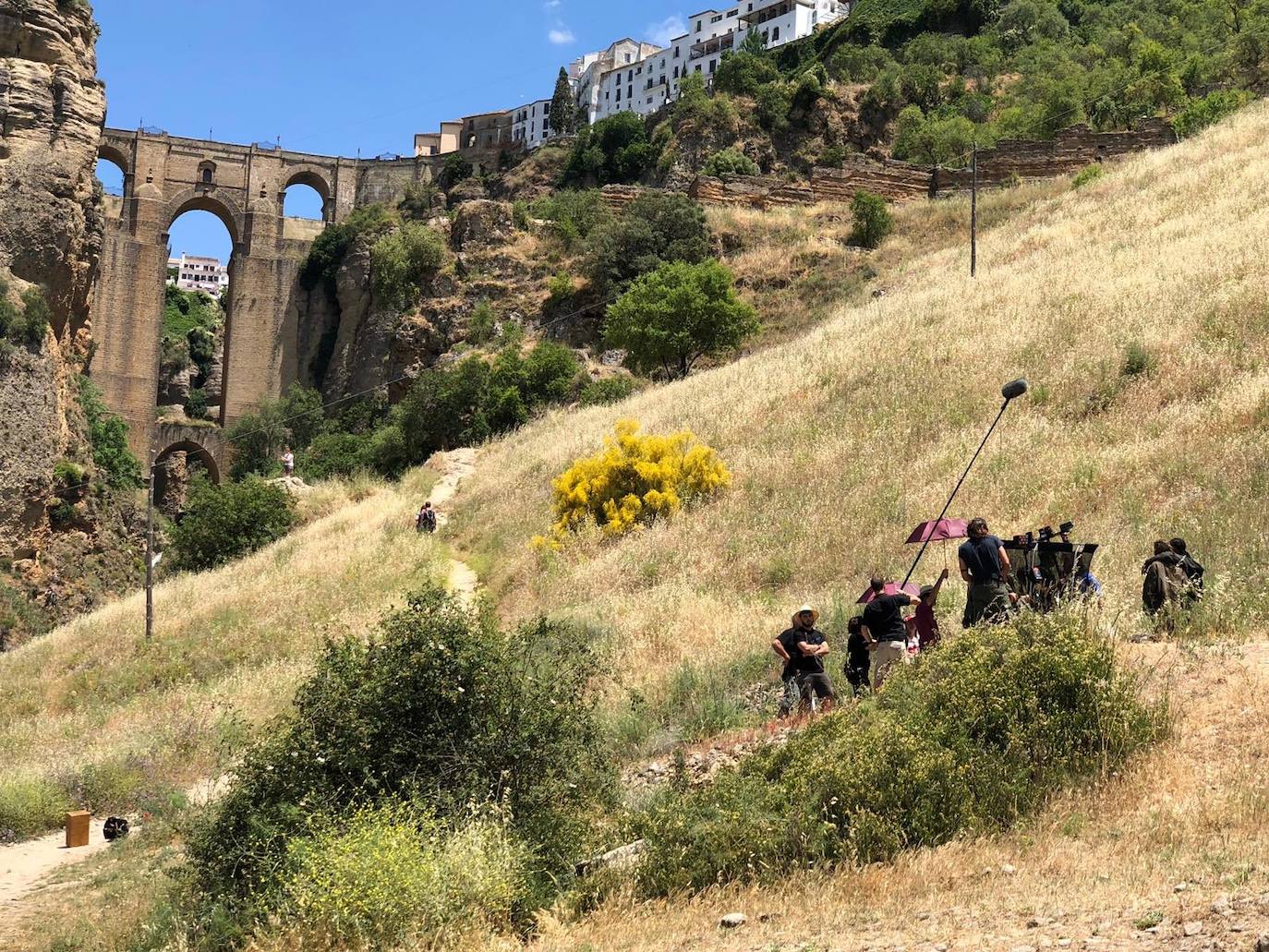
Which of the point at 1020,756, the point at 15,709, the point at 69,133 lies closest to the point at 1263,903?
the point at 1020,756

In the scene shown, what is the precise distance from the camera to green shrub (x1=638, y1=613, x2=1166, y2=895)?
6.67 meters

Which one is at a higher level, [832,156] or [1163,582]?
[832,156]

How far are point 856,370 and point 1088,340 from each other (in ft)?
13.8

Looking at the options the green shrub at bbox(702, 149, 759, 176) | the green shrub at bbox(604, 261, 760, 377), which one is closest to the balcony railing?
the green shrub at bbox(702, 149, 759, 176)

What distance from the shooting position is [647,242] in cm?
4138

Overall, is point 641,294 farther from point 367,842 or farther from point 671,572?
point 367,842

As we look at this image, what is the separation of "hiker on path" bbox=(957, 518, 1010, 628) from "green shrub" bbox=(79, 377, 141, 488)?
117 ft

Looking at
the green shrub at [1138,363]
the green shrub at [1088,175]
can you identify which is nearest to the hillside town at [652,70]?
the green shrub at [1088,175]

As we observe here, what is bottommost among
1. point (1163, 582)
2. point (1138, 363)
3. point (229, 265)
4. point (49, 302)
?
point (1163, 582)

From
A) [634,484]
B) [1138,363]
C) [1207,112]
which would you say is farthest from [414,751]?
[1207,112]

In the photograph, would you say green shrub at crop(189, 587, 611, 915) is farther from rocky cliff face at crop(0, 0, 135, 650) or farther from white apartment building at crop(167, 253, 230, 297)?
white apartment building at crop(167, 253, 230, 297)

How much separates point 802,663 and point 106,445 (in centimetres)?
3743

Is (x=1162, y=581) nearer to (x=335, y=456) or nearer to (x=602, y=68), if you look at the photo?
(x=335, y=456)

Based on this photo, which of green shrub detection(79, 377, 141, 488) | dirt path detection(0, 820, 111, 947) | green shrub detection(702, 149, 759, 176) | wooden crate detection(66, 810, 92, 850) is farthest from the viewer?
green shrub detection(702, 149, 759, 176)
